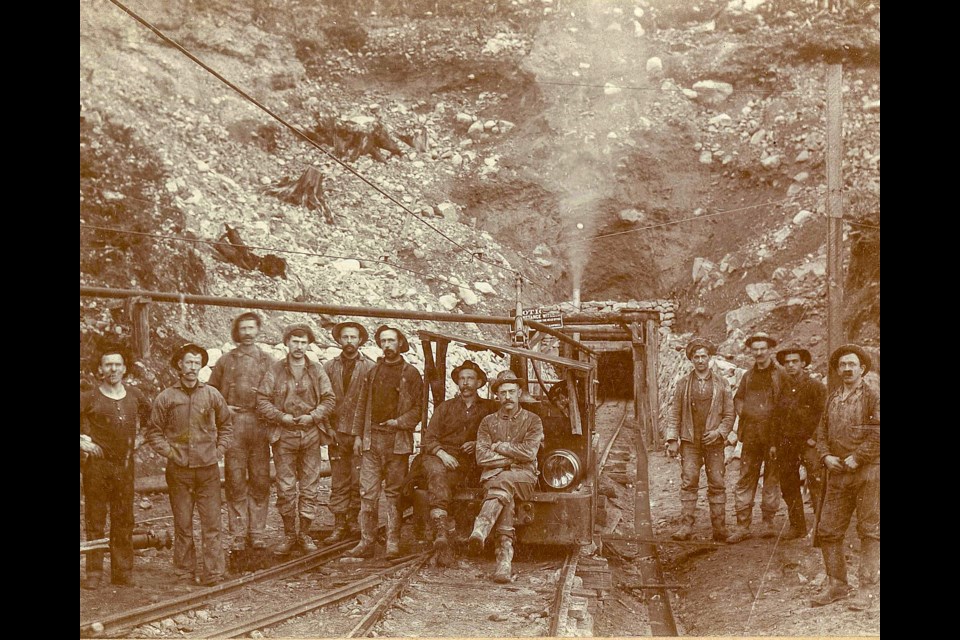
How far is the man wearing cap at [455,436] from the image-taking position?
5.45 meters

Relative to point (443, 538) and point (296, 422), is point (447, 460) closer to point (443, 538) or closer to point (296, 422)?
point (443, 538)

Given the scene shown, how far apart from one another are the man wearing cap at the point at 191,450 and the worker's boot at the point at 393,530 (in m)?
1.08

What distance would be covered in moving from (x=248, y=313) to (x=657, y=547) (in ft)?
10.5

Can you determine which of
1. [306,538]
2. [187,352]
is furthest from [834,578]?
[187,352]

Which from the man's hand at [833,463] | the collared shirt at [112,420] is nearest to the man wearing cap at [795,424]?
the man's hand at [833,463]

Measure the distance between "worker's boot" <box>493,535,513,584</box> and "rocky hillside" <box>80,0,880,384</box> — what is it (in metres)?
1.76

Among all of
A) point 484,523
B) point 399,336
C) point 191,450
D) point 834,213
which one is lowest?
point 484,523

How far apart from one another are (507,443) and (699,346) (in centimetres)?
143

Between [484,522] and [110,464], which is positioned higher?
[110,464]

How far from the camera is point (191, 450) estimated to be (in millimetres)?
4797

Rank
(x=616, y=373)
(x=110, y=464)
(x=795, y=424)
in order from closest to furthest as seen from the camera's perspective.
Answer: (x=110, y=464) → (x=795, y=424) → (x=616, y=373)
